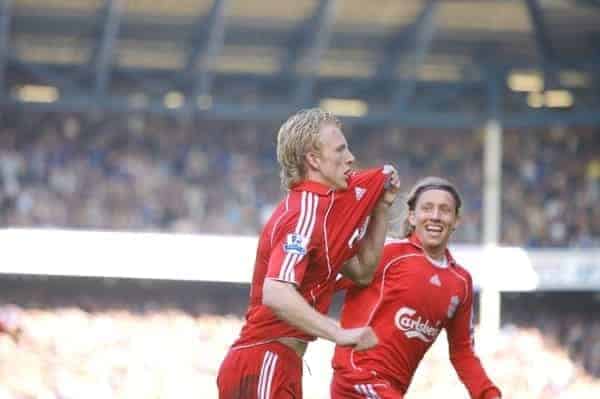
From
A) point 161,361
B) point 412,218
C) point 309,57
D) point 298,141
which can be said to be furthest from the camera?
point 309,57

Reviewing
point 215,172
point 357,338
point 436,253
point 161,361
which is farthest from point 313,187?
point 215,172

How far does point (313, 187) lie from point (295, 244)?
30 cm

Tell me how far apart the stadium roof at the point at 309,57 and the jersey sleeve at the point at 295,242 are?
50.2 ft

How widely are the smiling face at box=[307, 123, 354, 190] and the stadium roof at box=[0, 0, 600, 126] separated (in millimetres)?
15153

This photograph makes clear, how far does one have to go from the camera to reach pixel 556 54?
2180 centimetres

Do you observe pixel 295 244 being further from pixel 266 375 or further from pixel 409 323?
pixel 409 323

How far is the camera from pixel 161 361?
1739cm

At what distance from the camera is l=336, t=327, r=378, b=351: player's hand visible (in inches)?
172

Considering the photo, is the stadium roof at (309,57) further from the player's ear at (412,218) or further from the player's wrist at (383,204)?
the player's wrist at (383,204)

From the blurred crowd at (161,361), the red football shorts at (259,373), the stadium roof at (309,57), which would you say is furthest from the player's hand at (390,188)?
the stadium roof at (309,57)

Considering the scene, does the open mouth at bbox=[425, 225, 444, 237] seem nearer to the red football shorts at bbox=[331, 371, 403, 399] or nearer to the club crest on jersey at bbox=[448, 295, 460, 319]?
the club crest on jersey at bbox=[448, 295, 460, 319]

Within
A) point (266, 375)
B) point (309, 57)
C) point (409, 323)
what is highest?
point (309, 57)

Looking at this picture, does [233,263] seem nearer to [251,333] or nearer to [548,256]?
[548,256]

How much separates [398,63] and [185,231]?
4631mm
